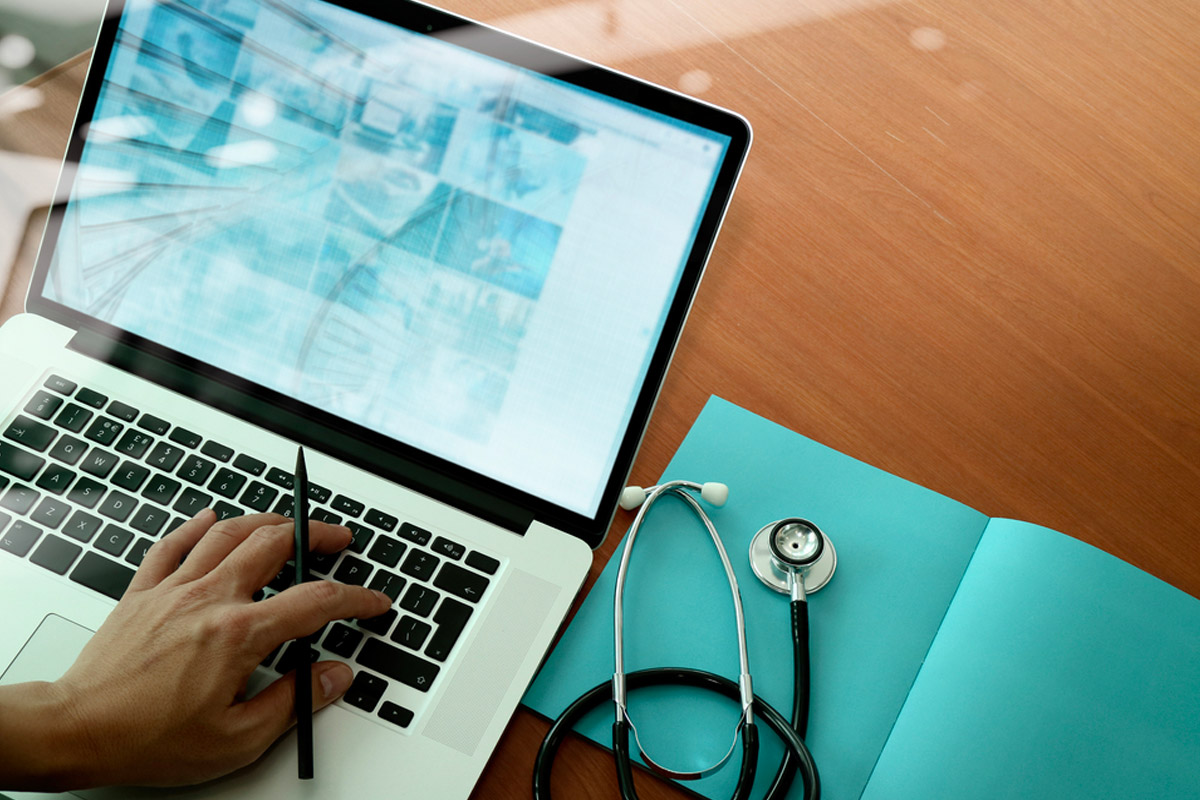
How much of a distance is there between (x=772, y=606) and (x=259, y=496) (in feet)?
1.41

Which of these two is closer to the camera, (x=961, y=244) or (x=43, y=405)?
(x=43, y=405)

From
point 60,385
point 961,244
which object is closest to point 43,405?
point 60,385

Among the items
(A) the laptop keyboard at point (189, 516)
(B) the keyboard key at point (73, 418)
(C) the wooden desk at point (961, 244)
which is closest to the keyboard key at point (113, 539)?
(A) the laptop keyboard at point (189, 516)

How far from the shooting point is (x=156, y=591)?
0.63m

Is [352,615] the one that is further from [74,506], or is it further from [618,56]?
[618,56]

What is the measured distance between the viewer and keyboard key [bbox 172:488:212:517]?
697mm

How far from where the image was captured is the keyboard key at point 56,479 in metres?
0.70

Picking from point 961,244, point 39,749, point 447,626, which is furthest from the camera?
point 961,244

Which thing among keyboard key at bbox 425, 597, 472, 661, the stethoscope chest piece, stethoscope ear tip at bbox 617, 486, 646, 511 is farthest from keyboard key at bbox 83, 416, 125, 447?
the stethoscope chest piece

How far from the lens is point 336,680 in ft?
2.02

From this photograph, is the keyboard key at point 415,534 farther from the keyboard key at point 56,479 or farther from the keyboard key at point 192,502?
the keyboard key at point 56,479

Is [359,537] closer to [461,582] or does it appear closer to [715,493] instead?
[461,582]

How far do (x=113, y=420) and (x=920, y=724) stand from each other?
0.69 m

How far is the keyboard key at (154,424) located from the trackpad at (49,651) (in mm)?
159
